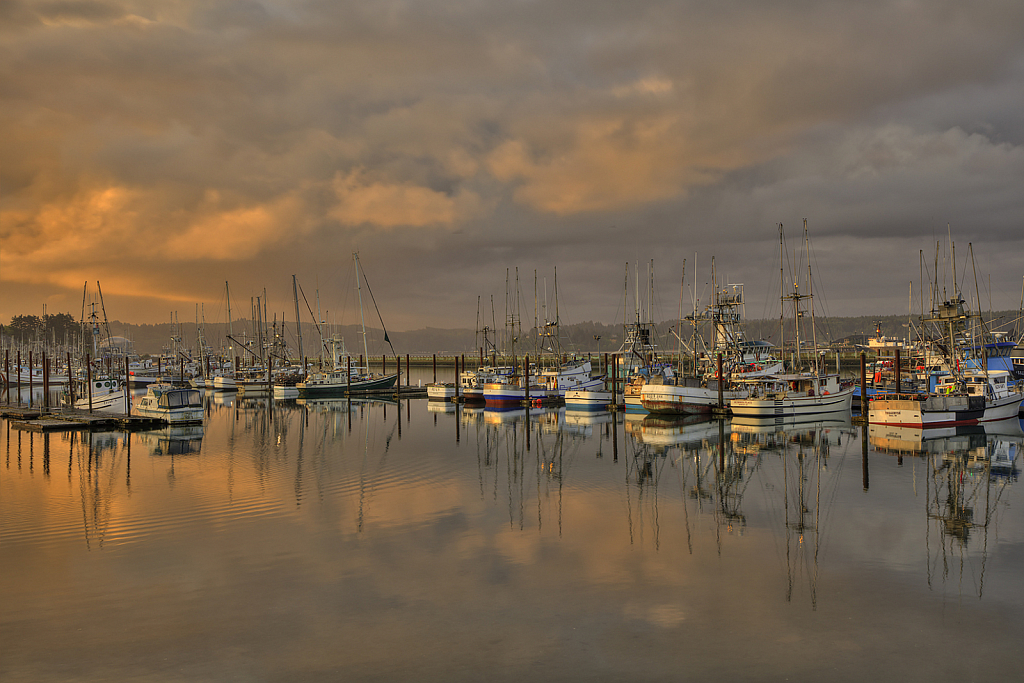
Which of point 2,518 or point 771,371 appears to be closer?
point 2,518

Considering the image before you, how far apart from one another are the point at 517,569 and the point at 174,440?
35437 mm

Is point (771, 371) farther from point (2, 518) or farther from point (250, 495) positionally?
point (2, 518)

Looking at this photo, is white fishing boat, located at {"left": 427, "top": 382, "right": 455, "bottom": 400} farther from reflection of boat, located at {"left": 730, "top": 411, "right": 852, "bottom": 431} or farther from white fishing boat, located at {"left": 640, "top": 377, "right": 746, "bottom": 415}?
reflection of boat, located at {"left": 730, "top": 411, "right": 852, "bottom": 431}

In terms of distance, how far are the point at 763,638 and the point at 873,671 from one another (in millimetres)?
1890

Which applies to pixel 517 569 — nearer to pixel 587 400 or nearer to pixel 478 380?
pixel 587 400

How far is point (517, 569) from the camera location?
681 inches

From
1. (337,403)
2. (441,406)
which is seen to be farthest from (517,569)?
(337,403)

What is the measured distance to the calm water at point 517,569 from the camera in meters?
12.2

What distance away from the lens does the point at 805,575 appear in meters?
16.6

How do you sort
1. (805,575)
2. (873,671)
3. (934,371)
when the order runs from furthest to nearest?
(934,371), (805,575), (873,671)

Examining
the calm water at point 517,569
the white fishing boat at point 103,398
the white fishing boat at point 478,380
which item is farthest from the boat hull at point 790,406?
the white fishing boat at point 103,398

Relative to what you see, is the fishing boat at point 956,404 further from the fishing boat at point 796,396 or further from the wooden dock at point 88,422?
the wooden dock at point 88,422

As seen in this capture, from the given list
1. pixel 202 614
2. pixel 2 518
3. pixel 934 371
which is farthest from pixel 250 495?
pixel 934 371

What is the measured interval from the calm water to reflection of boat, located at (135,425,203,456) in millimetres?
4743
